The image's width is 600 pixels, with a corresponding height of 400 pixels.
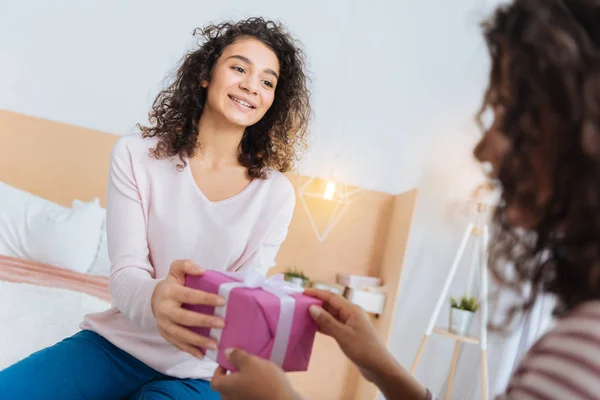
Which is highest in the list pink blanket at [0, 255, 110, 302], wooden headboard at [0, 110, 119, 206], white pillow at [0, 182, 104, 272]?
wooden headboard at [0, 110, 119, 206]

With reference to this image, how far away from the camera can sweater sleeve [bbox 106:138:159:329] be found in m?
1.15

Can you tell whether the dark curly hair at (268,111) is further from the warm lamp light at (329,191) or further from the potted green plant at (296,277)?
the warm lamp light at (329,191)

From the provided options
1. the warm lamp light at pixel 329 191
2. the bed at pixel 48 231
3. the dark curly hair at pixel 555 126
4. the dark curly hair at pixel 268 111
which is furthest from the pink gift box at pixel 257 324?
the warm lamp light at pixel 329 191

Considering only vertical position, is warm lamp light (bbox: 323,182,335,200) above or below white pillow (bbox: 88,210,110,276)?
above

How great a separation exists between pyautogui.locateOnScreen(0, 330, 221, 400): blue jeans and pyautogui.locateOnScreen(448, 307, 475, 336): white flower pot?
1870mm

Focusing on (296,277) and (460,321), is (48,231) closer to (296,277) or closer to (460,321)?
(296,277)

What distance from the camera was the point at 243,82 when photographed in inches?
58.1

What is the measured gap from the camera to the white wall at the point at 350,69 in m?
3.38

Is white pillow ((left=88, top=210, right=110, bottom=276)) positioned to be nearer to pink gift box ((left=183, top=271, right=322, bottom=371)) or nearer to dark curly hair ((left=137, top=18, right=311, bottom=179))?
dark curly hair ((left=137, top=18, right=311, bottom=179))

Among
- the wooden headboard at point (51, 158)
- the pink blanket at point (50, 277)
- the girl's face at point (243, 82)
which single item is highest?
the girl's face at point (243, 82)

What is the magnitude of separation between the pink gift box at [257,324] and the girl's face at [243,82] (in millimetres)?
556

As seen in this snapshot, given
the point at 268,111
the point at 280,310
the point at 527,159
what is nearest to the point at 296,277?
the point at 268,111

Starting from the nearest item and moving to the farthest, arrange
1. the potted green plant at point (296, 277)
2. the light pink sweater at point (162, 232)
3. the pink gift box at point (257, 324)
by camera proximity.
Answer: the pink gift box at point (257, 324) → the light pink sweater at point (162, 232) → the potted green plant at point (296, 277)

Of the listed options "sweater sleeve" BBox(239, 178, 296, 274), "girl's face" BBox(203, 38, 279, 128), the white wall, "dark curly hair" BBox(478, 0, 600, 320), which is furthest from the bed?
"dark curly hair" BBox(478, 0, 600, 320)
